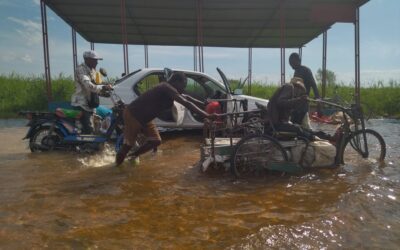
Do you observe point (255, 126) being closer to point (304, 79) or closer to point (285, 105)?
point (285, 105)

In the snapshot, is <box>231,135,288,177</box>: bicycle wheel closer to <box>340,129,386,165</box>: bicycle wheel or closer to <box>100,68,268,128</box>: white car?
<box>340,129,386,165</box>: bicycle wheel

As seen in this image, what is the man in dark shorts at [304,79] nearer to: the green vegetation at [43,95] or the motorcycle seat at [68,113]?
the motorcycle seat at [68,113]

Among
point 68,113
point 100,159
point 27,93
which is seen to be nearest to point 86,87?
point 68,113

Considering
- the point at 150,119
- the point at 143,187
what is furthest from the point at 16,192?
the point at 150,119

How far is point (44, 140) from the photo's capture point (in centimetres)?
714

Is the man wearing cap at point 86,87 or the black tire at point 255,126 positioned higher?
the man wearing cap at point 86,87

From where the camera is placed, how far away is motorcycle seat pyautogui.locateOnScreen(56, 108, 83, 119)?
275 inches

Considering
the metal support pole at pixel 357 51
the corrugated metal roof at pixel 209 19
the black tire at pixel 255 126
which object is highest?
the corrugated metal roof at pixel 209 19

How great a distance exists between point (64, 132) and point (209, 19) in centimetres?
703

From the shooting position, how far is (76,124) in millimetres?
7113

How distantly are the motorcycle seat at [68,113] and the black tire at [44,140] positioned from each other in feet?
1.23

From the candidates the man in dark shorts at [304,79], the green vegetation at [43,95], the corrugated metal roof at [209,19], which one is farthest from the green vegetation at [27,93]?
the man in dark shorts at [304,79]

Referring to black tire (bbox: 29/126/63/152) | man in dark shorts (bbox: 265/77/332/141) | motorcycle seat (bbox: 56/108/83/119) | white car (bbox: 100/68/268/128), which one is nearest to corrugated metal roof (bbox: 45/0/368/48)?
white car (bbox: 100/68/268/128)

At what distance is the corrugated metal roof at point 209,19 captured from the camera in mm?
10508
